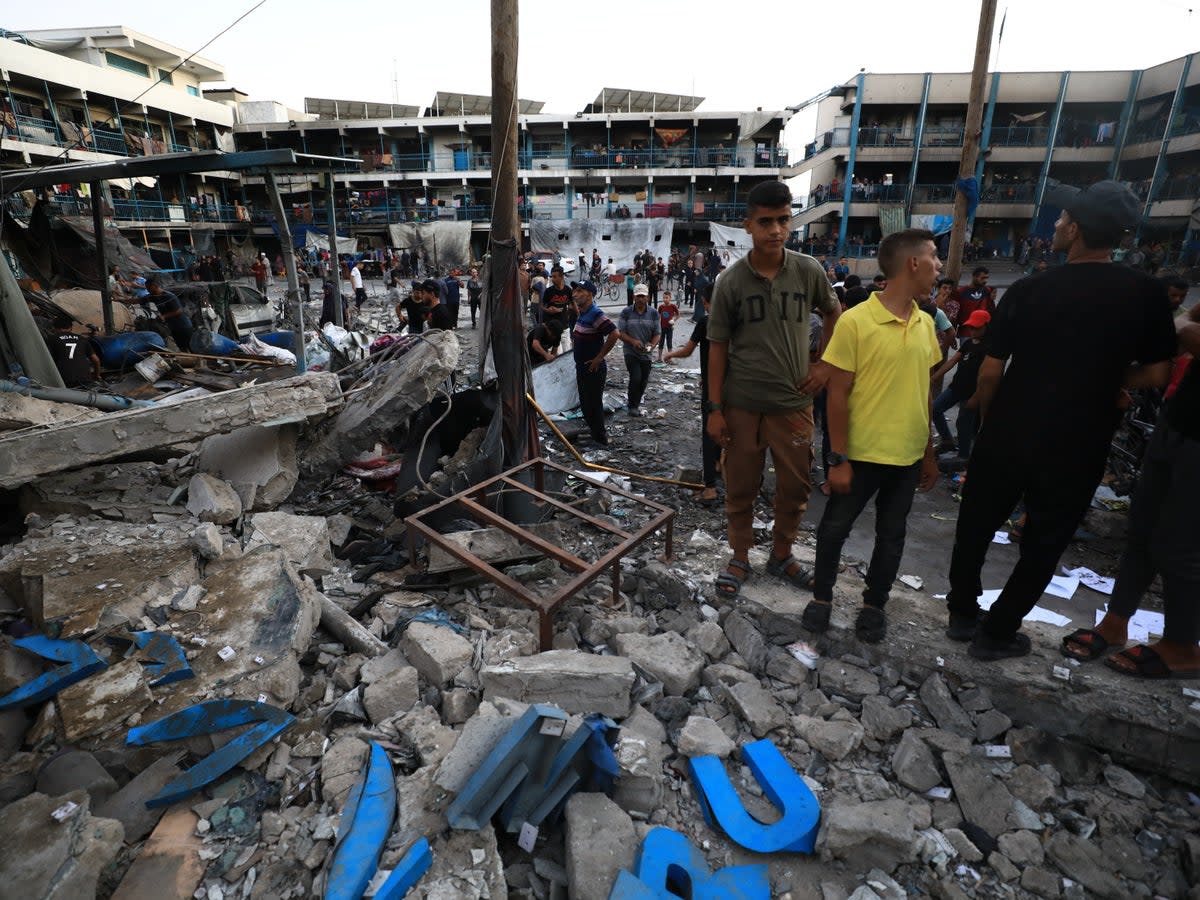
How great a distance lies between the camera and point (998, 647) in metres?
2.51

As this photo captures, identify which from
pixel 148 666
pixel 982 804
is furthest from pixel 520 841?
pixel 148 666

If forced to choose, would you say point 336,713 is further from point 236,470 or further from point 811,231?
point 811,231


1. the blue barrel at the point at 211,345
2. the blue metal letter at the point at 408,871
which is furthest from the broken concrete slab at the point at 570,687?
the blue barrel at the point at 211,345

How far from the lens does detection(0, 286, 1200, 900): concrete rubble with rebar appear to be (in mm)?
1833

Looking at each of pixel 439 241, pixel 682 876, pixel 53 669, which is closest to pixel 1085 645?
pixel 682 876

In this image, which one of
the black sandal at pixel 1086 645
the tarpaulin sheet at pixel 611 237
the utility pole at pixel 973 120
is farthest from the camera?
the tarpaulin sheet at pixel 611 237

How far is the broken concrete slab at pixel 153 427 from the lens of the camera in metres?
3.43

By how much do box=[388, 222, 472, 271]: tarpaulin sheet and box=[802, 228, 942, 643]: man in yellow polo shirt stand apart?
99.9 ft

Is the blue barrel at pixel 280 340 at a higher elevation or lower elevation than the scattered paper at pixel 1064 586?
higher

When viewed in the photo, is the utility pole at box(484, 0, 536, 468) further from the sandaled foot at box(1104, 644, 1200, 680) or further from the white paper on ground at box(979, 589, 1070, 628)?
the sandaled foot at box(1104, 644, 1200, 680)

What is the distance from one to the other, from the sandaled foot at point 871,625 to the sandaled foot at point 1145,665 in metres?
0.83

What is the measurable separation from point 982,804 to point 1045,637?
100cm

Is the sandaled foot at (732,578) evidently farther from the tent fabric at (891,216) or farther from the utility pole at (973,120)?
the tent fabric at (891,216)

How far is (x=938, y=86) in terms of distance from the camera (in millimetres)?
27109
